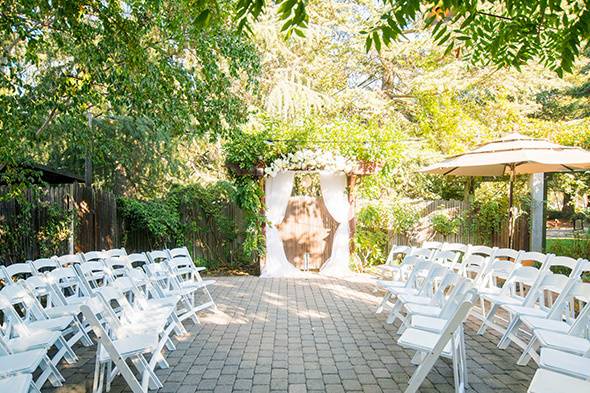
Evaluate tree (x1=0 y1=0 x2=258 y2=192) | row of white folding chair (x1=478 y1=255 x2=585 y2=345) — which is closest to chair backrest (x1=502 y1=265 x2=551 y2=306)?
row of white folding chair (x1=478 y1=255 x2=585 y2=345)

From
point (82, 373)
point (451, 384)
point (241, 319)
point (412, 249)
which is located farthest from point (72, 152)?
point (451, 384)

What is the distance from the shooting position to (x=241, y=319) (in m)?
5.78

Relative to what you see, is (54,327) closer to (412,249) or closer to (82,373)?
(82,373)

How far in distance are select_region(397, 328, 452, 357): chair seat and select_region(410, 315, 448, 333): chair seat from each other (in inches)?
1.8

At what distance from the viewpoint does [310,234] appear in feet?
33.0

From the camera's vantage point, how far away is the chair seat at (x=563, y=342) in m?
3.14

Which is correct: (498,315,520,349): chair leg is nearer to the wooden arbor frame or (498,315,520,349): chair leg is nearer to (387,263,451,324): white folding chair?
(387,263,451,324): white folding chair

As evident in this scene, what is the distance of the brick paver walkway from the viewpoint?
3.65 m

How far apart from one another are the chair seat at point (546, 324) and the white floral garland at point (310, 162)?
540 cm

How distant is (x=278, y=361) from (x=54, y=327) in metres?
2.00

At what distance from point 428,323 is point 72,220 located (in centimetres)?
612

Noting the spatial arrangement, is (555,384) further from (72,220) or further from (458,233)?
(458,233)

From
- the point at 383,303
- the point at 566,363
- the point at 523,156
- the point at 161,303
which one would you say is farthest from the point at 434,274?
the point at 161,303

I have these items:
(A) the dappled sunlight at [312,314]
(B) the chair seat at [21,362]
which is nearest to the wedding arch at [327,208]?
(A) the dappled sunlight at [312,314]
